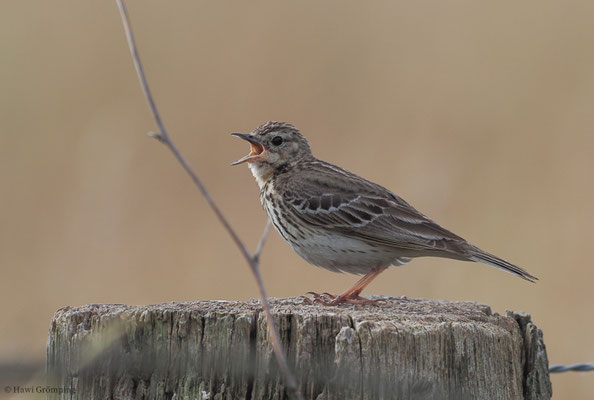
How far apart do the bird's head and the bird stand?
0.64ft

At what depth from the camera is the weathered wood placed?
12.5 feet

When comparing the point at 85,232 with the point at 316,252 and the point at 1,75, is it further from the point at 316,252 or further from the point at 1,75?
the point at 1,75

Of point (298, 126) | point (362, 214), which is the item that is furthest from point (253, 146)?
point (298, 126)

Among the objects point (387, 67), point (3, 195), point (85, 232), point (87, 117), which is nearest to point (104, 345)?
point (85, 232)

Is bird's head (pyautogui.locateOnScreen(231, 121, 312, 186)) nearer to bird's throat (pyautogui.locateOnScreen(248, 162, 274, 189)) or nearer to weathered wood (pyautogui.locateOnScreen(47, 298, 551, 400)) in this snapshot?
bird's throat (pyautogui.locateOnScreen(248, 162, 274, 189))

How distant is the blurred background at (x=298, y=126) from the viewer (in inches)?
372

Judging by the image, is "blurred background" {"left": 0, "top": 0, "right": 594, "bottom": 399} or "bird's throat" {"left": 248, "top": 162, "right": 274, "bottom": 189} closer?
"bird's throat" {"left": 248, "top": 162, "right": 274, "bottom": 189}

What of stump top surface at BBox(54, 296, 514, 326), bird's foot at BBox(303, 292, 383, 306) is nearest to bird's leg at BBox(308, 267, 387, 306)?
bird's foot at BBox(303, 292, 383, 306)

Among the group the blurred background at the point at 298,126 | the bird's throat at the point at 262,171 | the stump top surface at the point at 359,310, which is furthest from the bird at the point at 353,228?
the blurred background at the point at 298,126

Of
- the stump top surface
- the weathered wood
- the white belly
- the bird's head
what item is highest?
the bird's head

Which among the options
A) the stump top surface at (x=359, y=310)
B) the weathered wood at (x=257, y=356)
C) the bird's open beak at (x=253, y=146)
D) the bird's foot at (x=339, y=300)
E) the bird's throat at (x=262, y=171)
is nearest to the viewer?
the weathered wood at (x=257, y=356)

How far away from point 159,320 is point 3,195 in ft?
Answer: 24.7

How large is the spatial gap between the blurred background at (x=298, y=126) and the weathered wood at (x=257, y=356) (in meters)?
3.41

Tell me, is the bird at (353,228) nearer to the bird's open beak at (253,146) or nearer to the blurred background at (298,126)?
the bird's open beak at (253,146)
